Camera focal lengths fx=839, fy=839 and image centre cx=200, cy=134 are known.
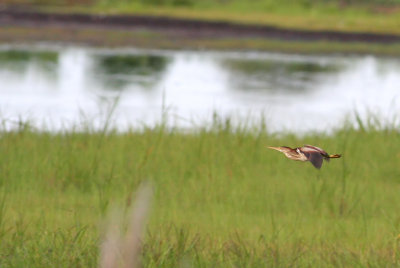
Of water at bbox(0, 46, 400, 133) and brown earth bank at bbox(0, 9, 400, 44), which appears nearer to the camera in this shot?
water at bbox(0, 46, 400, 133)

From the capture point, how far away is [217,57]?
1738cm

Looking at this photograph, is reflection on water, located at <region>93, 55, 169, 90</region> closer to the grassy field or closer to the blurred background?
the blurred background

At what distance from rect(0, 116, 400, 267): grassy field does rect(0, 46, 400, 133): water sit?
2073mm

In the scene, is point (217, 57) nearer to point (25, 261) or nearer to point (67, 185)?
point (67, 185)

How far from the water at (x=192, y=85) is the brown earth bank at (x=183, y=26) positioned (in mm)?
2453

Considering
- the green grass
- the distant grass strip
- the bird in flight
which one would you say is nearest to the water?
the distant grass strip

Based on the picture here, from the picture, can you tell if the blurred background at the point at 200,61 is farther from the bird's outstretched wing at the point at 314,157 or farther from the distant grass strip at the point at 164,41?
the bird's outstretched wing at the point at 314,157

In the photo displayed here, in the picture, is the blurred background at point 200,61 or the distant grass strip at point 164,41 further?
the distant grass strip at point 164,41

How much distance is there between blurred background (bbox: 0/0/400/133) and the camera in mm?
10203

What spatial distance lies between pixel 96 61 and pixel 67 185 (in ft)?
35.1

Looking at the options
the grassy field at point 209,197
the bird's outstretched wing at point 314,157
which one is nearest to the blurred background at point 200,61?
the grassy field at point 209,197

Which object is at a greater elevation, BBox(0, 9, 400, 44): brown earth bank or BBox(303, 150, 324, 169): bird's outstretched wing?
BBox(0, 9, 400, 44): brown earth bank

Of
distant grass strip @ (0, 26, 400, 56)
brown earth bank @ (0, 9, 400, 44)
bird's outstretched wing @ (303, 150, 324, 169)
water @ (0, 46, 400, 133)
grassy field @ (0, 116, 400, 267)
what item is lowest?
grassy field @ (0, 116, 400, 267)

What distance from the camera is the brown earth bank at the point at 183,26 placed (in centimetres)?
2055
